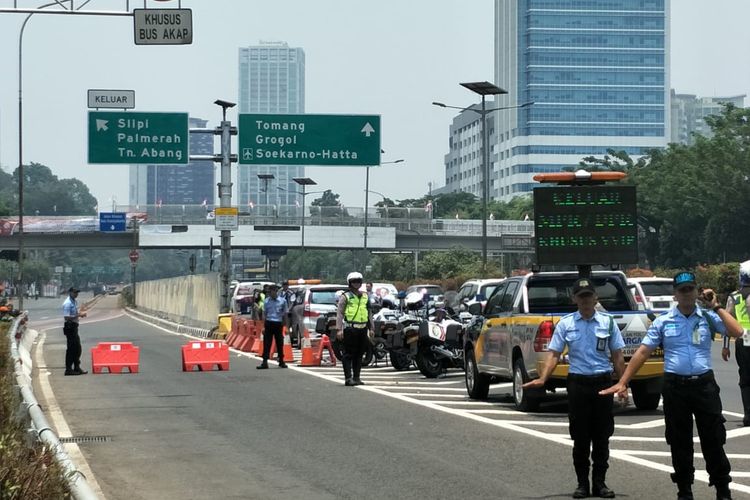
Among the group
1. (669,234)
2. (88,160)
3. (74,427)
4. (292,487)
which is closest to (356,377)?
(74,427)

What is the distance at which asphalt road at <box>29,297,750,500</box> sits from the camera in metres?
11.0

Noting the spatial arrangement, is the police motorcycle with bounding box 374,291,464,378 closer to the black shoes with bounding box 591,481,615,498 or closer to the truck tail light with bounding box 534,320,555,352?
the truck tail light with bounding box 534,320,555,352

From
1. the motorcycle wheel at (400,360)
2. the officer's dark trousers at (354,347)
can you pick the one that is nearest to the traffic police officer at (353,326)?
the officer's dark trousers at (354,347)

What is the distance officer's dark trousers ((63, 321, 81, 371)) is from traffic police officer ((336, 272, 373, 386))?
6648 millimetres

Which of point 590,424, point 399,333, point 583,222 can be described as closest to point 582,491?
point 590,424

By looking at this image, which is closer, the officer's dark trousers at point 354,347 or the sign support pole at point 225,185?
the officer's dark trousers at point 354,347

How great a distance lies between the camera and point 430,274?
85500mm

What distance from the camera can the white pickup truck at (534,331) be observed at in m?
16.3

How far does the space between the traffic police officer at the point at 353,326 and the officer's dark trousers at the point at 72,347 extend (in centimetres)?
665

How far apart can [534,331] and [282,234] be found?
72.4m

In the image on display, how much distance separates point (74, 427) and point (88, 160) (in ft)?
79.9

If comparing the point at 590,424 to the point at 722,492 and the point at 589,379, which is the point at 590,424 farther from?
the point at 722,492

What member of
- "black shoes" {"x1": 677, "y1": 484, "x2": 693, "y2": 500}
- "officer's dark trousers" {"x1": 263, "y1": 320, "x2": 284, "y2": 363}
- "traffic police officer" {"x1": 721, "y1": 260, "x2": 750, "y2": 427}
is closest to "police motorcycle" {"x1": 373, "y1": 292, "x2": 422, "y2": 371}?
"officer's dark trousers" {"x1": 263, "y1": 320, "x2": 284, "y2": 363}

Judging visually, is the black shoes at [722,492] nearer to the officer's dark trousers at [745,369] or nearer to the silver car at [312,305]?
the officer's dark trousers at [745,369]
